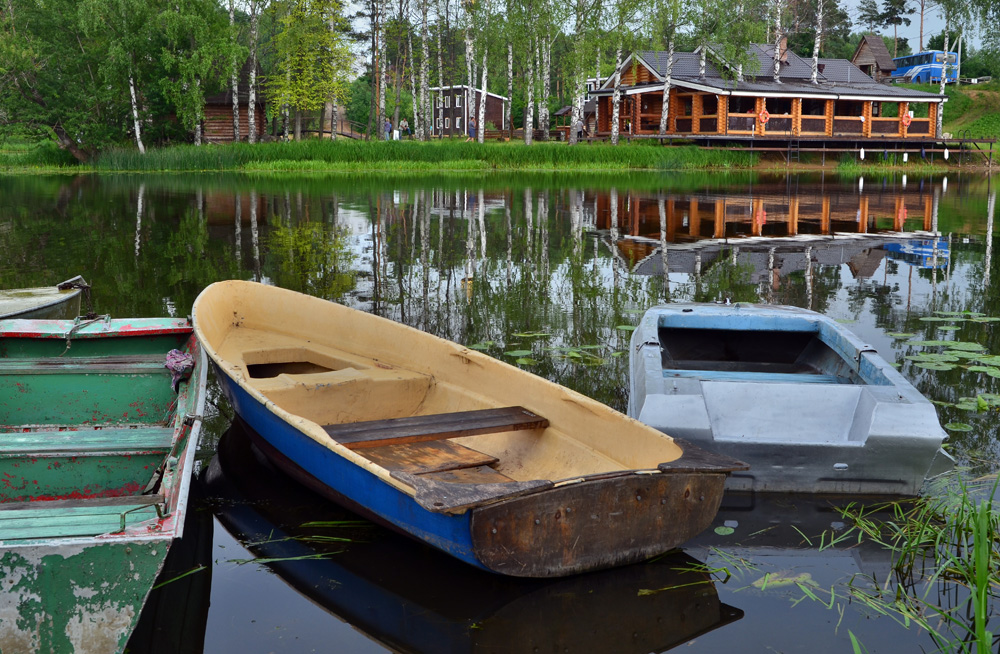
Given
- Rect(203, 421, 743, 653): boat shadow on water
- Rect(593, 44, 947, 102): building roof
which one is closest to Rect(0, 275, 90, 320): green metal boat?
Rect(203, 421, 743, 653): boat shadow on water

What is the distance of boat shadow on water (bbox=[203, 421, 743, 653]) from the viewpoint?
3133 millimetres

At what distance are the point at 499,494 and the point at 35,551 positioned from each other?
1382 mm

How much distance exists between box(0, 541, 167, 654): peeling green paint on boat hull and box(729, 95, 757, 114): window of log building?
117ft

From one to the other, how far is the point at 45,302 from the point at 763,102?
3267cm

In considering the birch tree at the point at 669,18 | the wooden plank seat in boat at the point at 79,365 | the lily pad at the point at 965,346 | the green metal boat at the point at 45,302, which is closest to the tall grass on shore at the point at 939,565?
the lily pad at the point at 965,346

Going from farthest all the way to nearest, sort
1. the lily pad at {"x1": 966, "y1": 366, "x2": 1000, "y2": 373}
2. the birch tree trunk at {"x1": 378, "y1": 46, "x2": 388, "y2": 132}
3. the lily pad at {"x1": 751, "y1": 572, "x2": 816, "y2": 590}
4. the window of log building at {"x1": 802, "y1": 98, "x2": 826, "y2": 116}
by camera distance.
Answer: the window of log building at {"x1": 802, "y1": 98, "x2": 826, "y2": 116} < the birch tree trunk at {"x1": 378, "y1": 46, "x2": 388, "y2": 132} < the lily pad at {"x1": 966, "y1": 366, "x2": 1000, "y2": 373} < the lily pad at {"x1": 751, "y1": 572, "x2": 816, "y2": 590}

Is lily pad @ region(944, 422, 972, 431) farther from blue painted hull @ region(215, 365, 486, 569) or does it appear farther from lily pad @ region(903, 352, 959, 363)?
blue painted hull @ region(215, 365, 486, 569)

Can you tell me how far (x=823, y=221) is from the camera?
16.2 m

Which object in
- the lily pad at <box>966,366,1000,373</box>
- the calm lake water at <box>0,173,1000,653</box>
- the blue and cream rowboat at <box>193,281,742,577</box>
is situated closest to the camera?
the blue and cream rowboat at <box>193,281,742,577</box>

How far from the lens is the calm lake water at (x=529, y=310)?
3.22m

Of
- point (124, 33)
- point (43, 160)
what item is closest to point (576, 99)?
point (124, 33)

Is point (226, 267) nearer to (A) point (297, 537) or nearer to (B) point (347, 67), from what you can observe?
(A) point (297, 537)

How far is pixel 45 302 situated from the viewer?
648 cm

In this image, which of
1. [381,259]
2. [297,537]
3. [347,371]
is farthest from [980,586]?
[381,259]
